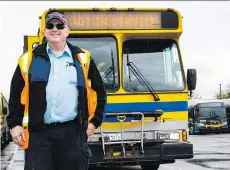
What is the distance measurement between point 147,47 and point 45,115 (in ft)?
16.8

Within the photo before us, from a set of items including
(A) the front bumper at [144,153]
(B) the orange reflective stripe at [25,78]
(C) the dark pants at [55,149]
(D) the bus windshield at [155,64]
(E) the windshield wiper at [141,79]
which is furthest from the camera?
(D) the bus windshield at [155,64]

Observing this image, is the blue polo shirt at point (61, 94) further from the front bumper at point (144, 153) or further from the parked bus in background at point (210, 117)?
the parked bus in background at point (210, 117)

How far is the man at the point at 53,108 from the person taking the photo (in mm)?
3854

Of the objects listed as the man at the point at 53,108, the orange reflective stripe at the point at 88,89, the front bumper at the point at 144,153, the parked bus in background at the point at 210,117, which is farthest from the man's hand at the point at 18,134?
the parked bus in background at the point at 210,117

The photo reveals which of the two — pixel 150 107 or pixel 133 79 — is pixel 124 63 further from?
pixel 150 107

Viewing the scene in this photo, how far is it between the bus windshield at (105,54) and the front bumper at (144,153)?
1.09 m

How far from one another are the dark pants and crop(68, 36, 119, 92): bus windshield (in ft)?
15.3

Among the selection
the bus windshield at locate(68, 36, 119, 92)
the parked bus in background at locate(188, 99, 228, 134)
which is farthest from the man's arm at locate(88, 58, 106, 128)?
the parked bus in background at locate(188, 99, 228, 134)

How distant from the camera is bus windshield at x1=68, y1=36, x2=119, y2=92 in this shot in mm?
8562

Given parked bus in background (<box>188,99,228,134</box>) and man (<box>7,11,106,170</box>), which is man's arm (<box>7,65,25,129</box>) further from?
parked bus in background (<box>188,99,228,134</box>)

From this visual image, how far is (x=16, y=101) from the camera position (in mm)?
3992

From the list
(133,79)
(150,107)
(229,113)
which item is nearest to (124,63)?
(133,79)

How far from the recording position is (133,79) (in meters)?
8.67

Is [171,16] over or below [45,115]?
over
